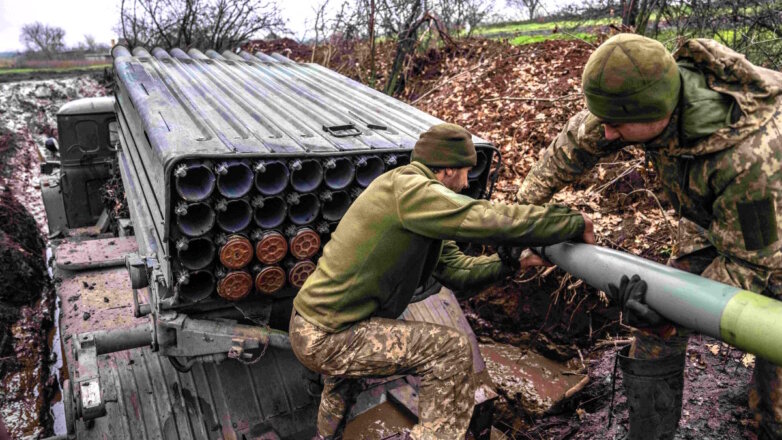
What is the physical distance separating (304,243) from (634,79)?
2162 millimetres

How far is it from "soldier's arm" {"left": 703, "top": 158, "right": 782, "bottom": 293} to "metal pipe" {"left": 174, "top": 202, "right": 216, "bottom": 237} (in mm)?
2696

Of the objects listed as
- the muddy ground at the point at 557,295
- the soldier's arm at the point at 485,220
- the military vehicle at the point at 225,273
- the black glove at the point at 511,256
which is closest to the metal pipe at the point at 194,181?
the military vehicle at the point at 225,273

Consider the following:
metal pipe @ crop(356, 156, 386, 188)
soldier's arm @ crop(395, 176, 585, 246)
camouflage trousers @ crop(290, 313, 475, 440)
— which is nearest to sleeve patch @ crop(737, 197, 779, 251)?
soldier's arm @ crop(395, 176, 585, 246)

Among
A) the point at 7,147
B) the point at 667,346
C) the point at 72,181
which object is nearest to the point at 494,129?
the point at 667,346

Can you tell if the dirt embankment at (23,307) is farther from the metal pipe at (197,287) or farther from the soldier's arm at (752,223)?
the soldier's arm at (752,223)

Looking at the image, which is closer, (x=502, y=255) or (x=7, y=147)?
(x=502, y=255)

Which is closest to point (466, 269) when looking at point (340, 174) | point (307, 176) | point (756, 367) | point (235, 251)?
point (340, 174)

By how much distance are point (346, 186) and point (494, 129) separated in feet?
13.0

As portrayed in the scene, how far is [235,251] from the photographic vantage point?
11.6ft

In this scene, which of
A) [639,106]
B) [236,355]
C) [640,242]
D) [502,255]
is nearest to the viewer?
[639,106]

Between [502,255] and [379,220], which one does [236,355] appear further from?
[502,255]

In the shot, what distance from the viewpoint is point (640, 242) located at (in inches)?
209

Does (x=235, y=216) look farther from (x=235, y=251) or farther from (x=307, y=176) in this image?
(x=307, y=176)

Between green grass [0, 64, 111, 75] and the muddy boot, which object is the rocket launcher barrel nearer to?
the muddy boot
